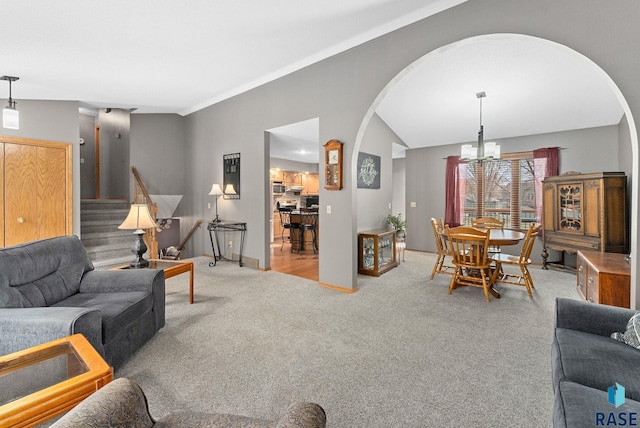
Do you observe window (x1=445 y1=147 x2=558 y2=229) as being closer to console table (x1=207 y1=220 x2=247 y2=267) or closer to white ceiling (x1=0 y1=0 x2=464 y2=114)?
white ceiling (x1=0 y1=0 x2=464 y2=114)

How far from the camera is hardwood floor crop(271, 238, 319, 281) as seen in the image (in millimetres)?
4828

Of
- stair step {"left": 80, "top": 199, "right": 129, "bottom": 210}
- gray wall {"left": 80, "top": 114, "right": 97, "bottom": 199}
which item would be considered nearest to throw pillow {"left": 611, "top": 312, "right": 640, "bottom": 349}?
stair step {"left": 80, "top": 199, "right": 129, "bottom": 210}

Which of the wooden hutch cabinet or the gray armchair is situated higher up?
the wooden hutch cabinet

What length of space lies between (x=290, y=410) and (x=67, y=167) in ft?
18.7

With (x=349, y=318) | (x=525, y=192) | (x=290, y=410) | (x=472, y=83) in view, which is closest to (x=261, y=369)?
(x=349, y=318)

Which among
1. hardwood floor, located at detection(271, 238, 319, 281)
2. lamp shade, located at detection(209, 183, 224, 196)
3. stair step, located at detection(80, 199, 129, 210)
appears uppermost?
lamp shade, located at detection(209, 183, 224, 196)

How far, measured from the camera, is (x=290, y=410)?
91 cm

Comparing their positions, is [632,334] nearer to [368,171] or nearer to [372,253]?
[372,253]

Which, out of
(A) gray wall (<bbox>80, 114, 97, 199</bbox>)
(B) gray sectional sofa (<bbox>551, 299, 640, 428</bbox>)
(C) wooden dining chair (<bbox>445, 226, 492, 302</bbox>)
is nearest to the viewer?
(B) gray sectional sofa (<bbox>551, 299, 640, 428</bbox>)

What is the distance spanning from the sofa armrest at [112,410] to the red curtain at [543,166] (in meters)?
6.64

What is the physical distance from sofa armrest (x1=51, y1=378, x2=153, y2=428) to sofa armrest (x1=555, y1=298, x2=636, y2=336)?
2.27 m

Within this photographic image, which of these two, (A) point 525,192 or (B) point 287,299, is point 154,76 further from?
(A) point 525,192

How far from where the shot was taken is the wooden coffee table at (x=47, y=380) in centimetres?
114

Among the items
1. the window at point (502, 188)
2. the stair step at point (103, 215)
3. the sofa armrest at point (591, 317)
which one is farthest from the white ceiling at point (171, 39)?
the window at point (502, 188)
